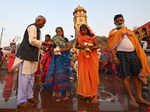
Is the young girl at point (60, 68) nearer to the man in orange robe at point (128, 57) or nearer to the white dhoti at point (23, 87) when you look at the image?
the white dhoti at point (23, 87)

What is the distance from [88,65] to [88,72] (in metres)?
0.17

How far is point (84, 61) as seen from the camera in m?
2.48

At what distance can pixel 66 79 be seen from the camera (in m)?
2.69

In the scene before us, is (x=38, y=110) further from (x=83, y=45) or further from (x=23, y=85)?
(x=83, y=45)

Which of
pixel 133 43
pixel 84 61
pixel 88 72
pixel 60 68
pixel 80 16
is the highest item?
pixel 80 16

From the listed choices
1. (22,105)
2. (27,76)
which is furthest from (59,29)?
(22,105)

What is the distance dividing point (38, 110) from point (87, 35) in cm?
195

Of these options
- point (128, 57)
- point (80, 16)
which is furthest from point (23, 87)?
point (80, 16)

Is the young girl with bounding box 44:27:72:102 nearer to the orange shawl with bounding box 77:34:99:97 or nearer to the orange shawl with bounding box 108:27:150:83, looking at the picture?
the orange shawl with bounding box 77:34:99:97

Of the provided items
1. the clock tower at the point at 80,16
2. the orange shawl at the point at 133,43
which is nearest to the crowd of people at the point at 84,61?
the orange shawl at the point at 133,43

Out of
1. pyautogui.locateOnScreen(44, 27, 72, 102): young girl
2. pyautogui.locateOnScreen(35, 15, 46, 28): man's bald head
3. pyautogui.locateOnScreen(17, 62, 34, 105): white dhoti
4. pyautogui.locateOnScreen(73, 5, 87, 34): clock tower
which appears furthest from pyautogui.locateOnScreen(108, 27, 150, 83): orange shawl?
pyautogui.locateOnScreen(73, 5, 87, 34): clock tower

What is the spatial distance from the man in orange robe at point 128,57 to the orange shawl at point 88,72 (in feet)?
1.56

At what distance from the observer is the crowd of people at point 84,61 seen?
2.08 m

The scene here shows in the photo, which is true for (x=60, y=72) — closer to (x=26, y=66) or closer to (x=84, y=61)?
(x=84, y=61)
